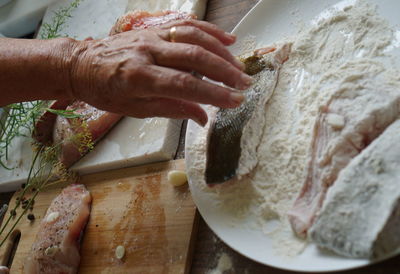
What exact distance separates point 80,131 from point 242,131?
1.09 m

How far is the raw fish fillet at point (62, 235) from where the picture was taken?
1760mm

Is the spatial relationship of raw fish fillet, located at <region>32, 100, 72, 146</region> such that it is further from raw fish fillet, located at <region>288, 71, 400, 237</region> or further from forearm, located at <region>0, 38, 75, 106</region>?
raw fish fillet, located at <region>288, 71, 400, 237</region>

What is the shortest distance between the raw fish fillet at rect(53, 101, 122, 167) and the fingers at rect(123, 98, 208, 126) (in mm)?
709

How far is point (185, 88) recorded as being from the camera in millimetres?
1204

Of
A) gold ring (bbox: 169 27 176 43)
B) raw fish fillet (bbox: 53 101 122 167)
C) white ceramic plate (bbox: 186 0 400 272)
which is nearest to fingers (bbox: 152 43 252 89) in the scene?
gold ring (bbox: 169 27 176 43)

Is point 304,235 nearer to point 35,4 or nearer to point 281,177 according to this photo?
point 281,177

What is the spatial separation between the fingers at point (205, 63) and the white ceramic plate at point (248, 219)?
458 millimetres

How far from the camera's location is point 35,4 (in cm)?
320

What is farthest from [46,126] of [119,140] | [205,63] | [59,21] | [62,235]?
[205,63]

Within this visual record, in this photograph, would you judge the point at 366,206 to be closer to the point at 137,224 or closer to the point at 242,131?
the point at 242,131

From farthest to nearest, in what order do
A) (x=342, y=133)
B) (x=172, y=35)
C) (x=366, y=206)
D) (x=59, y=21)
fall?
(x=59, y=21) < (x=172, y=35) < (x=342, y=133) < (x=366, y=206)

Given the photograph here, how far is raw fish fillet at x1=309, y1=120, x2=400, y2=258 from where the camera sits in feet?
3.03

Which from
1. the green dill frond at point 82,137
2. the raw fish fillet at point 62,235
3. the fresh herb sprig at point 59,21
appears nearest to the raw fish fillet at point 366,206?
the raw fish fillet at point 62,235

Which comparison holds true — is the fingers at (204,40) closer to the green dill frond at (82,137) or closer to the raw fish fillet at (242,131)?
the raw fish fillet at (242,131)
